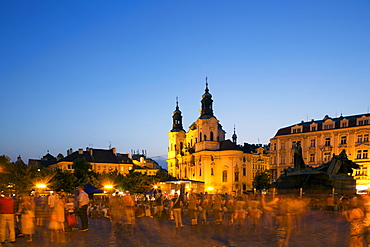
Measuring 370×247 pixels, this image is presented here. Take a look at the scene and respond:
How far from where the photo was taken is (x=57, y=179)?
185 feet

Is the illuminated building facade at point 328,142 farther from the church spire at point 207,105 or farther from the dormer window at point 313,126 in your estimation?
the church spire at point 207,105

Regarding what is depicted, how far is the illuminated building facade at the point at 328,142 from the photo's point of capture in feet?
188

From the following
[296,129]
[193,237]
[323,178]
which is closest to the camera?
[193,237]

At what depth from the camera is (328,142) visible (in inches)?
2440

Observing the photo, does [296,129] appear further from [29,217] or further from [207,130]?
[29,217]

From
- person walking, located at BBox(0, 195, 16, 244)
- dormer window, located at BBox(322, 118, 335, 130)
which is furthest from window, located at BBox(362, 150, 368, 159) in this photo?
person walking, located at BBox(0, 195, 16, 244)

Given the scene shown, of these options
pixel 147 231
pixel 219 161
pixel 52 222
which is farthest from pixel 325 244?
pixel 219 161

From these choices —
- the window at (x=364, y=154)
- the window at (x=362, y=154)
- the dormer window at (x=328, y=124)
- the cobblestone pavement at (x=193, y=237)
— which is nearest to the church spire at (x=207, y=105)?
the dormer window at (x=328, y=124)

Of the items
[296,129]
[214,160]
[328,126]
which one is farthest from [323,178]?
[214,160]

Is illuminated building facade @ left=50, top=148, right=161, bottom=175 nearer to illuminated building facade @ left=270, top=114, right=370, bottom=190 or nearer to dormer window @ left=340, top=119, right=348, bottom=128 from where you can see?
illuminated building facade @ left=270, top=114, right=370, bottom=190

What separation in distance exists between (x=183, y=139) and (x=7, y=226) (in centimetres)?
9116

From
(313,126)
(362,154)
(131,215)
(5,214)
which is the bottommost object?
(131,215)

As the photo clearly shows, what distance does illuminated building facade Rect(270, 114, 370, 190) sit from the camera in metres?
57.4

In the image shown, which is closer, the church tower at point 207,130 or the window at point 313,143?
the window at point 313,143
